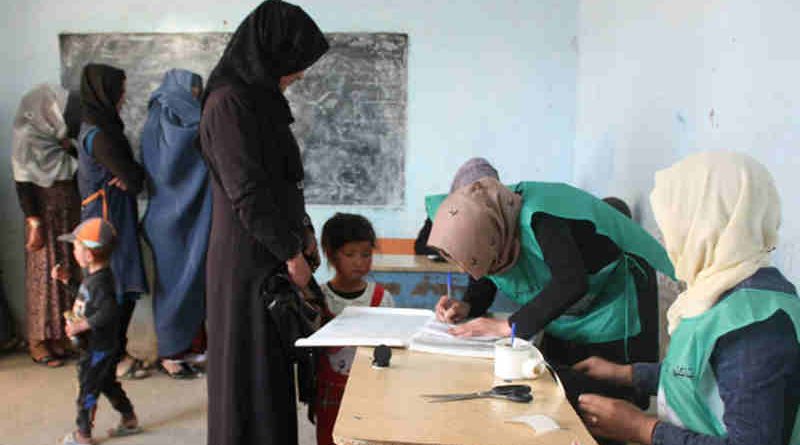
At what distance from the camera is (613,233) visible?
1.54 metres

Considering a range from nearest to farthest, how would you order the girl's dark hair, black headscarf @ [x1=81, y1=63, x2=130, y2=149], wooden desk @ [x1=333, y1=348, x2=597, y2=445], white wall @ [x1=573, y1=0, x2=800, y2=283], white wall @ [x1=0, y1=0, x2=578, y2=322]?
wooden desk @ [x1=333, y1=348, x2=597, y2=445] → white wall @ [x1=573, y1=0, x2=800, y2=283] → the girl's dark hair → black headscarf @ [x1=81, y1=63, x2=130, y2=149] → white wall @ [x1=0, y1=0, x2=578, y2=322]

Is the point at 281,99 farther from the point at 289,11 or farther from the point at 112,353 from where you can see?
the point at 112,353

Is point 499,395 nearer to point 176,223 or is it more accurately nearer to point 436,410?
point 436,410

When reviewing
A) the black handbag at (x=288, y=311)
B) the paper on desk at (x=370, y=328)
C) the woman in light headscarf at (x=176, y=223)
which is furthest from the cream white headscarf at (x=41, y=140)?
the paper on desk at (x=370, y=328)

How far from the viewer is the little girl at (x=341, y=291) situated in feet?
6.31

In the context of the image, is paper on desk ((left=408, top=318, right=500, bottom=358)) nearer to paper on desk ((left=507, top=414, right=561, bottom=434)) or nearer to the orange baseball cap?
paper on desk ((left=507, top=414, right=561, bottom=434))

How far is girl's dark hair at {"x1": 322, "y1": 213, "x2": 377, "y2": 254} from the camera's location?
6.64 ft

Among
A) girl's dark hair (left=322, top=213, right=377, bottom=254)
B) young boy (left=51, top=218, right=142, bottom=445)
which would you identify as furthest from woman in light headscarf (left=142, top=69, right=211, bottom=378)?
girl's dark hair (left=322, top=213, right=377, bottom=254)

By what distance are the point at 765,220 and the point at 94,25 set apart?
13.5 ft

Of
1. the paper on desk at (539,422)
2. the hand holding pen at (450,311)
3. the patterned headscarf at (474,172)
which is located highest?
the patterned headscarf at (474,172)

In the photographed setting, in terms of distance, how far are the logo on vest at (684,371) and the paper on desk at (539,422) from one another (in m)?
0.26

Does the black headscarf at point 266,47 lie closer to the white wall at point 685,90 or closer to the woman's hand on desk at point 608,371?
the woman's hand on desk at point 608,371

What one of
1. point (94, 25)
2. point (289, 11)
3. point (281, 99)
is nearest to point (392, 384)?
point (281, 99)

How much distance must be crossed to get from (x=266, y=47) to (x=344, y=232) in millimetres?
636
